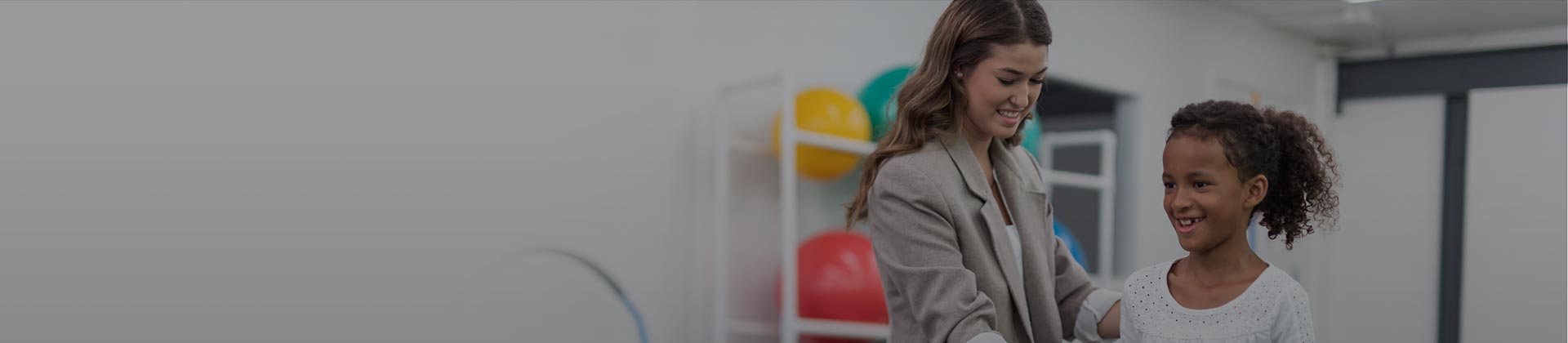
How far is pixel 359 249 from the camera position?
8.05 ft

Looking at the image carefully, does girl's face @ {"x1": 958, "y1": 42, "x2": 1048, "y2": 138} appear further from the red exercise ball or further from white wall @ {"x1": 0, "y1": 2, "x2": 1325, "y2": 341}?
the red exercise ball

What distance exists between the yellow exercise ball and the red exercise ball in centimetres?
18

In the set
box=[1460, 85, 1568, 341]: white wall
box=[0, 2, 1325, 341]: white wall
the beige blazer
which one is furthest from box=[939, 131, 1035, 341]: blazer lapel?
box=[1460, 85, 1568, 341]: white wall

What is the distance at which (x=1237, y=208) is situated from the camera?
4.12 feet

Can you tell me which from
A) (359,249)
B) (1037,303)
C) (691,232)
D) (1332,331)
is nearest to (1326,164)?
(1332,331)

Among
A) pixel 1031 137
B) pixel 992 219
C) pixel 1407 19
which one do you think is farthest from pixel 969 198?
pixel 1031 137

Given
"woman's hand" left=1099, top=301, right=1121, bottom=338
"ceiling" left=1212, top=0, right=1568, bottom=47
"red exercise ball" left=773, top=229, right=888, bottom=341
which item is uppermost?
"ceiling" left=1212, top=0, right=1568, bottom=47

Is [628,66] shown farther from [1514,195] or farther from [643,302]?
[1514,195]

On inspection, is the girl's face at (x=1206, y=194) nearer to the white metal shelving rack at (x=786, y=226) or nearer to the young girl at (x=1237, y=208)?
the young girl at (x=1237, y=208)

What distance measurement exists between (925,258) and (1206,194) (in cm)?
35

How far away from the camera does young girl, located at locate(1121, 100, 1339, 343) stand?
4.07ft

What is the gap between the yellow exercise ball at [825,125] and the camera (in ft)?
9.76

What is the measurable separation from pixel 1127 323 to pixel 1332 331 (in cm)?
22

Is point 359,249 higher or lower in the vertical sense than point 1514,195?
lower
